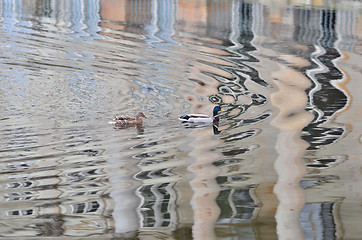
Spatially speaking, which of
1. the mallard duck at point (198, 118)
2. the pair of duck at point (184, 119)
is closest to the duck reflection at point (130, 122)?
the pair of duck at point (184, 119)

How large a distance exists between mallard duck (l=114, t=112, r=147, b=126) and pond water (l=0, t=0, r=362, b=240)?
0.12 meters

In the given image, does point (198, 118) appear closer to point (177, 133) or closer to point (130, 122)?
point (177, 133)

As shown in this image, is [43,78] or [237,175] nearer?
[237,175]

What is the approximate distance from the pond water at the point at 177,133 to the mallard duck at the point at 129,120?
0.41 feet

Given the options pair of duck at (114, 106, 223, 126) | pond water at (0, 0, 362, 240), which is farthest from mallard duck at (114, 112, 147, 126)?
pond water at (0, 0, 362, 240)

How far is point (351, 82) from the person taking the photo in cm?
1463

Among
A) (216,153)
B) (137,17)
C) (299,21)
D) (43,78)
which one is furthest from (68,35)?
(216,153)

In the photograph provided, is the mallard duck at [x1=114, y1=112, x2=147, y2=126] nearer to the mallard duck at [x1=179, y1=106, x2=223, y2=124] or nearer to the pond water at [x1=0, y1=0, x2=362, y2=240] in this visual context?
the pond water at [x1=0, y1=0, x2=362, y2=240]

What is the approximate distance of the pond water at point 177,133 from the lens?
708 centimetres

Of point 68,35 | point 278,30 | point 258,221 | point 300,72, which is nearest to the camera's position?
point 258,221

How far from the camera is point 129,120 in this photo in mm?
10680

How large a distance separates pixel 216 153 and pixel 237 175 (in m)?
1.00

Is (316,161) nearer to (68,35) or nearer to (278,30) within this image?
(68,35)

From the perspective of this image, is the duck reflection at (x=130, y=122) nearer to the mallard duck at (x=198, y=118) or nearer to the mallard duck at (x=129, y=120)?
the mallard duck at (x=129, y=120)
